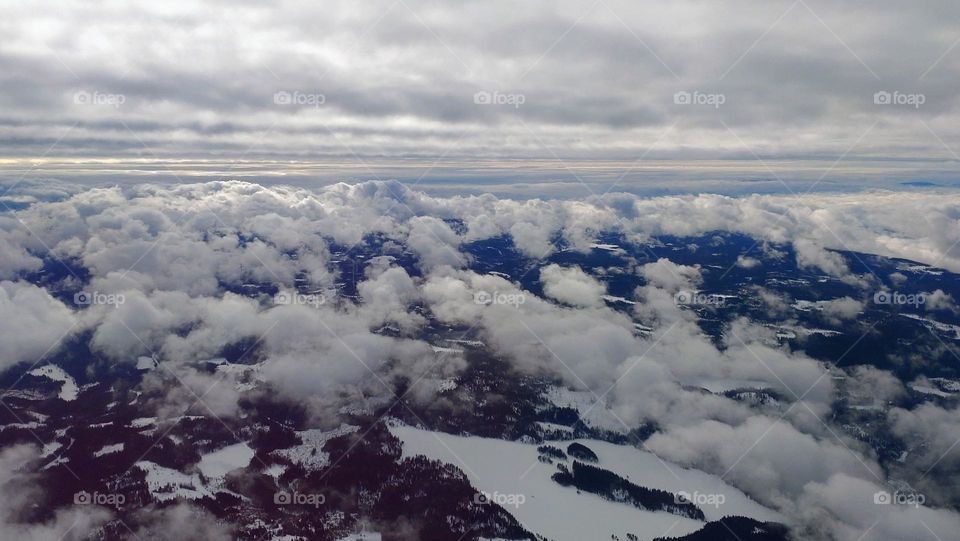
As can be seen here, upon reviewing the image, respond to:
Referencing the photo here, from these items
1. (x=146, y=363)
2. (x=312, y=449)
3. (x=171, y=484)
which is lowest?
(x=146, y=363)

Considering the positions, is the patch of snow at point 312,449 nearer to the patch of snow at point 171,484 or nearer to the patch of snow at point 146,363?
the patch of snow at point 171,484

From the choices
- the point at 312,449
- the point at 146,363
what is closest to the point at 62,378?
the point at 146,363

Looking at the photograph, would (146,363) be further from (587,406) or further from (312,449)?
(587,406)

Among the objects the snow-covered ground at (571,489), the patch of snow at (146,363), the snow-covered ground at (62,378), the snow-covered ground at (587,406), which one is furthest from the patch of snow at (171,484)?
the snow-covered ground at (587,406)

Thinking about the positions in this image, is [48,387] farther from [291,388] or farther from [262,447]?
[262,447]

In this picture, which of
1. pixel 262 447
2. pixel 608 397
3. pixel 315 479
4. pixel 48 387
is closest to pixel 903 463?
pixel 608 397
